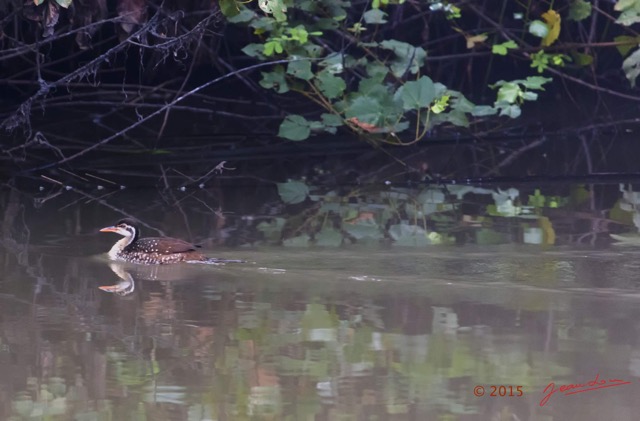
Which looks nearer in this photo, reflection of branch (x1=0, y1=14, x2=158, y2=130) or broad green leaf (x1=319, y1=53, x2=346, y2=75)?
reflection of branch (x1=0, y1=14, x2=158, y2=130)

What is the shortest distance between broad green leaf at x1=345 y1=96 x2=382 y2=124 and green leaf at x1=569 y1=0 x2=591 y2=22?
3184 millimetres

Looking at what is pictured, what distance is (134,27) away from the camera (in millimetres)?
10805

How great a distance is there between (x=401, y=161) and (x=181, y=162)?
237 centimetres

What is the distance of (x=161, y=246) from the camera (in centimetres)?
770

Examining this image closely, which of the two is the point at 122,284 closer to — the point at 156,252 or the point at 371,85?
the point at 156,252

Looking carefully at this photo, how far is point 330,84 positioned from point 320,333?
5.70m

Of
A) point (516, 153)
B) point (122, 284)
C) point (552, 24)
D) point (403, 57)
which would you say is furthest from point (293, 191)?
point (552, 24)

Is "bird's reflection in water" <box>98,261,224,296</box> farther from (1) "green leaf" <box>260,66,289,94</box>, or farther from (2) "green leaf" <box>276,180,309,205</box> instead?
(1) "green leaf" <box>260,66,289,94</box>

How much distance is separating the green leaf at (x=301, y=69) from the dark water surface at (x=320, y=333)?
306cm

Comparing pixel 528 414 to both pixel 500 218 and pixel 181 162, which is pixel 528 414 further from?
pixel 181 162

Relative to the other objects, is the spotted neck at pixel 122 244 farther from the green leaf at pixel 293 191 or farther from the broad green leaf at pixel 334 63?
the broad green leaf at pixel 334 63

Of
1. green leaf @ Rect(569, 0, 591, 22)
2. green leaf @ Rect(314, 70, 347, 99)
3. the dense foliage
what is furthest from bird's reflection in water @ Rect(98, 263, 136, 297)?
green leaf @ Rect(569, 0, 591, 22)

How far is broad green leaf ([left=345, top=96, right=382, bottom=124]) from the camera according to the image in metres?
11.1

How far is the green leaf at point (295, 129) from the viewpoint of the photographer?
11.5 meters
